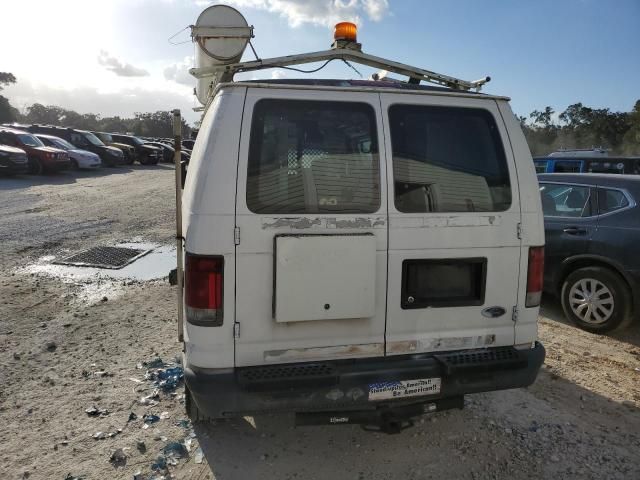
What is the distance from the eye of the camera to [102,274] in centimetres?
675

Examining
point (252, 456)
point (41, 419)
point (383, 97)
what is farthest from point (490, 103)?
point (41, 419)

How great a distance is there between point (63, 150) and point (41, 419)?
1941 cm

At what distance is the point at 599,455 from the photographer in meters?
3.16

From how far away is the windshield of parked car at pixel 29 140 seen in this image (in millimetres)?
19172

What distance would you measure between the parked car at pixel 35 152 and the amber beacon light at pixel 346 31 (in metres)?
18.6

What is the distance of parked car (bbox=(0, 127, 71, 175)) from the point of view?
18.9 meters

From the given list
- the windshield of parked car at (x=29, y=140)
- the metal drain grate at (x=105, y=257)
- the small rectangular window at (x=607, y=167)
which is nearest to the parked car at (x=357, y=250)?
the metal drain grate at (x=105, y=257)

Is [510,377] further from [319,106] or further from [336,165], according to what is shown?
[319,106]

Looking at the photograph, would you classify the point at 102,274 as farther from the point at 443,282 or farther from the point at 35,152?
the point at 35,152

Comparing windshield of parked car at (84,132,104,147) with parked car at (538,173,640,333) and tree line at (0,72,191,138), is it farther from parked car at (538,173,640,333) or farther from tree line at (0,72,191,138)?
tree line at (0,72,191,138)

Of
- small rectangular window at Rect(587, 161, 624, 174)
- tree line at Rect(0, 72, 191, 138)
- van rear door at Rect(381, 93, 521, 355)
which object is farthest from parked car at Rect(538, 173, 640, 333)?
tree line at Rect(0, 72, 191, 138)

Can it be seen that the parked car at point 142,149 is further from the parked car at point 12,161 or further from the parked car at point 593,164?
the parked car at point 593,164

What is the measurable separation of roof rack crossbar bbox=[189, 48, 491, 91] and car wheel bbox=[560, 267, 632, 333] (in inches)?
108

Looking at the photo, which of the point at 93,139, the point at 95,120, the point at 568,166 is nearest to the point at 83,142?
the point at 93,139
